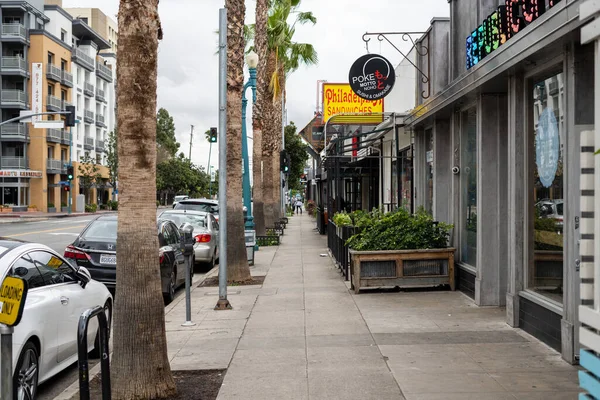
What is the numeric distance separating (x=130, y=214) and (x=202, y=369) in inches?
80.8

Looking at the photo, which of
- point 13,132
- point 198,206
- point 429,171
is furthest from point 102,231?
point 13,132

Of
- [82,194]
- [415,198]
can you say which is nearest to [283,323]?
[415,198]

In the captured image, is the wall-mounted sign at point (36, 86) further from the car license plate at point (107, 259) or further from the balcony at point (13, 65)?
the car license plate at point (107, 259)

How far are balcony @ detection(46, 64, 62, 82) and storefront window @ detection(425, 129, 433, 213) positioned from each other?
5739 cm

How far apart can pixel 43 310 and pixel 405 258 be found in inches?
279

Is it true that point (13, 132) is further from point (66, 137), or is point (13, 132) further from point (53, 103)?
point (66, 137)

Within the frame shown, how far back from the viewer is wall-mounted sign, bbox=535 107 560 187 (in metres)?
7.73

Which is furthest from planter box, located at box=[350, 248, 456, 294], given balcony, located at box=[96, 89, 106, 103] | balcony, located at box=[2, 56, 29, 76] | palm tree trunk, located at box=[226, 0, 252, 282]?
balcony, located at box=[96, 89, 106, 103]

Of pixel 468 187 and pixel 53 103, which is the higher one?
pixel 53 103

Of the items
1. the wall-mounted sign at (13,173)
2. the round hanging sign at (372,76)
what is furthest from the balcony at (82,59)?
the round hanging sign at (372,76)

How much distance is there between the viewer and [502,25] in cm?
870

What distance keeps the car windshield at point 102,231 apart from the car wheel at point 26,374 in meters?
6.74

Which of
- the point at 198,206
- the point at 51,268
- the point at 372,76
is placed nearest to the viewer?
the point at 51,268

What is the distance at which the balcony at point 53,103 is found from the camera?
6406cm
